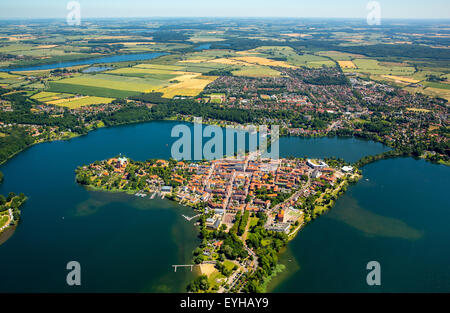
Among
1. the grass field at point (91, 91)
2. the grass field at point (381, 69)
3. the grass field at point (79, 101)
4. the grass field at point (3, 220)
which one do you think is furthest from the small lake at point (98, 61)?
the grass field at point (3, 220)

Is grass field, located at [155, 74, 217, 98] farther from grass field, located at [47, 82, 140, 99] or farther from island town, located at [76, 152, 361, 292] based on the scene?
island town, located at [76, 152, 361, 292]

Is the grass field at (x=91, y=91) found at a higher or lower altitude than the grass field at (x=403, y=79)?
lower

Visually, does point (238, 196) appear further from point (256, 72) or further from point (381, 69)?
point (381, 69)

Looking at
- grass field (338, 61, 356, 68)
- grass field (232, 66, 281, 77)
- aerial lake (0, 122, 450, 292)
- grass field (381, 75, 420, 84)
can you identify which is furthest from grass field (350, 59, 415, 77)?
aerial lake (0, 122, 450, 292)

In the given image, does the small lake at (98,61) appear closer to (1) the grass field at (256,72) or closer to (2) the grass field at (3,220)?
(1) the grass field at (256,72)

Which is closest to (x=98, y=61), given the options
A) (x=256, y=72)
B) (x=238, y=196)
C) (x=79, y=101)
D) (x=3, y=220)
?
(x=79, y=101)

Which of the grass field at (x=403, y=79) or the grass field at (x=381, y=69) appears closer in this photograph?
the grass field at (x=403, y=79)
